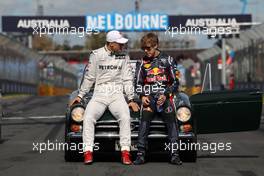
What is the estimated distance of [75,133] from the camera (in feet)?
29.6

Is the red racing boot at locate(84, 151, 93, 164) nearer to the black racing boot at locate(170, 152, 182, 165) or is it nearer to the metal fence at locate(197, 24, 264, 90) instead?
the black racing boot at locate(170, 152, 182, 165)

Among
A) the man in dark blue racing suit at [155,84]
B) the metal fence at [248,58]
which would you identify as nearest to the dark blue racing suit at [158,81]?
the man in dark blue racing suit at [155,84]

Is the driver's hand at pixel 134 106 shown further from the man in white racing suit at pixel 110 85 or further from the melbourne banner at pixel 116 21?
the melbourne banner at pixel 116 21

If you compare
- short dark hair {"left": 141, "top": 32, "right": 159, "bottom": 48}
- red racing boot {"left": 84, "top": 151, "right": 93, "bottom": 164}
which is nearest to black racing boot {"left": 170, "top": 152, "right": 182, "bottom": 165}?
red racing boot {"left": 84, "top": 151, "right": 93, "bottom": 164}

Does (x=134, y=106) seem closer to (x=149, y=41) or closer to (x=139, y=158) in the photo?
(x=139, y=158)

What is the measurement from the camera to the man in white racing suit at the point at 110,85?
8820 millimetres

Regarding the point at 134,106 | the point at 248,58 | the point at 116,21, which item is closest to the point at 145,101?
the point at 134,106

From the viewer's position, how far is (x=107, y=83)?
354 inches

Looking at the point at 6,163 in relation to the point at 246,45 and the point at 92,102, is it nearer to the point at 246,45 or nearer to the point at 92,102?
the point at 92,102

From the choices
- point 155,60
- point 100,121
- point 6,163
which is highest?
point 155,60

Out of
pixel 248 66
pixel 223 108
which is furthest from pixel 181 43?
pixel 223 108

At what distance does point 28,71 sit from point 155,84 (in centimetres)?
5201

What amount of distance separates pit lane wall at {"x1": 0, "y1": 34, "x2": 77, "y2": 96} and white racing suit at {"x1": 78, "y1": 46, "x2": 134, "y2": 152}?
34.4 meters

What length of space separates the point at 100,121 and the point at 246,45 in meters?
30.6
